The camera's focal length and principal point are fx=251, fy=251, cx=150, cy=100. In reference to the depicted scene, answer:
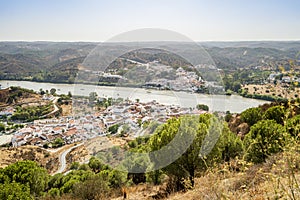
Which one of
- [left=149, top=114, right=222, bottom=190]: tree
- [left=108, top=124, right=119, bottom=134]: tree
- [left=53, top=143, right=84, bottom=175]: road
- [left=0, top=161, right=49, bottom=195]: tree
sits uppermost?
[left=108, top=124, right=119, bottom=134]: tree

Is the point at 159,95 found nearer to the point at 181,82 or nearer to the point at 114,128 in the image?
the point at 181,82

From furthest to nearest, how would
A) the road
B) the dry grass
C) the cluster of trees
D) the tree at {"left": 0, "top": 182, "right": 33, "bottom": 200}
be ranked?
the road < the cluster of trees < the tree at {"left": 0, "top": 182, "right": 33, "bottom": 200} < the dry grass

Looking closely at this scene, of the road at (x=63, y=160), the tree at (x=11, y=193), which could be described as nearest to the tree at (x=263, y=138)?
the tree at (x=11, y=193)

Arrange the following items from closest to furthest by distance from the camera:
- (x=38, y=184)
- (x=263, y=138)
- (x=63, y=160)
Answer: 1. (x=263, y=138)
2. (x=38, y=184)
3. (x=63, y=160)

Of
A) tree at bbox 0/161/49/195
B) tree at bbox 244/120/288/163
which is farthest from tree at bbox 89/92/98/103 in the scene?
tree at bbox 0/161/49/195

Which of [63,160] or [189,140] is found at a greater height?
[189,140]

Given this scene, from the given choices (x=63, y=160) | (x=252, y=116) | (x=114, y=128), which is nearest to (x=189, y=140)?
(x=114, y=128)

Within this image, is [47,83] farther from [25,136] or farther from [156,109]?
[156,109]

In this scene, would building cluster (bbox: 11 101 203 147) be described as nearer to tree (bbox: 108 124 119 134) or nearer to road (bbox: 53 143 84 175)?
tree (bbox: 108 124 119 134)

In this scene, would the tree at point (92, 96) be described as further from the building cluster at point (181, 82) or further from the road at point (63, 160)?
the road at point (63, 160)

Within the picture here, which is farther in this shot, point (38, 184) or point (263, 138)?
point (38, 184)

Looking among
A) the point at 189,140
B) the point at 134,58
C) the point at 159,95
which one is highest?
the point at 134,58

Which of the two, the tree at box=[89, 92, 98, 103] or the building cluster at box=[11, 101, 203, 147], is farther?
the tree at box=[89, 92, 98, 103]
